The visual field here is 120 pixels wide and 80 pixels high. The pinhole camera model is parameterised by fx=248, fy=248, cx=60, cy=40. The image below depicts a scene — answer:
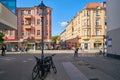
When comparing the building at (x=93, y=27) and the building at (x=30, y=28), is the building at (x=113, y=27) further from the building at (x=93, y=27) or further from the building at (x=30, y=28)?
the building at (x=93, y=27)

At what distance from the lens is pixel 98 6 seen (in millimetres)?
74812

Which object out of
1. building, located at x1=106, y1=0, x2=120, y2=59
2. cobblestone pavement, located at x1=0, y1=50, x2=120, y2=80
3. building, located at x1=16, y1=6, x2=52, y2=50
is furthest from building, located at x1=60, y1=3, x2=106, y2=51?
cobblestone pavement, located at x1=0, y1=50, x2=120, y2=80

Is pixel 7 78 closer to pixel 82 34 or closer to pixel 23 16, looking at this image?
pixel 23 16

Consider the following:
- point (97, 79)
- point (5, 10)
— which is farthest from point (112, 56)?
point (97, 79)

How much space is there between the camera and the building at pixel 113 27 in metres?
27.5

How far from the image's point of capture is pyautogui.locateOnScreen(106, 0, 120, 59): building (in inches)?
1084

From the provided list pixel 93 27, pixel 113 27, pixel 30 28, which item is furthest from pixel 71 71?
pixel 93 27

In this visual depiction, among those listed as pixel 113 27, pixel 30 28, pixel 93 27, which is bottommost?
pixel 113 27

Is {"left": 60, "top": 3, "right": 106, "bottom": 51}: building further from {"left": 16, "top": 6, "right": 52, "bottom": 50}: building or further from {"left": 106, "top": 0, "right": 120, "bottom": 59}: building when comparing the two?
{"left": 106, "top": 0, "right": 120, "bottom": 59}: building

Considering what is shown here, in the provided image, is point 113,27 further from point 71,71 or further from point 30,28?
point 30,28

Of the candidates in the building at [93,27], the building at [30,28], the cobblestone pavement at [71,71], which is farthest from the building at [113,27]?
the building at [93,27]

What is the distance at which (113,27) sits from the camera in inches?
1160

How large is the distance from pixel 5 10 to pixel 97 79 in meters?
10.2

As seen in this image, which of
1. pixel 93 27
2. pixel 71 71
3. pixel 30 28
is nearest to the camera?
pixel 71 71
